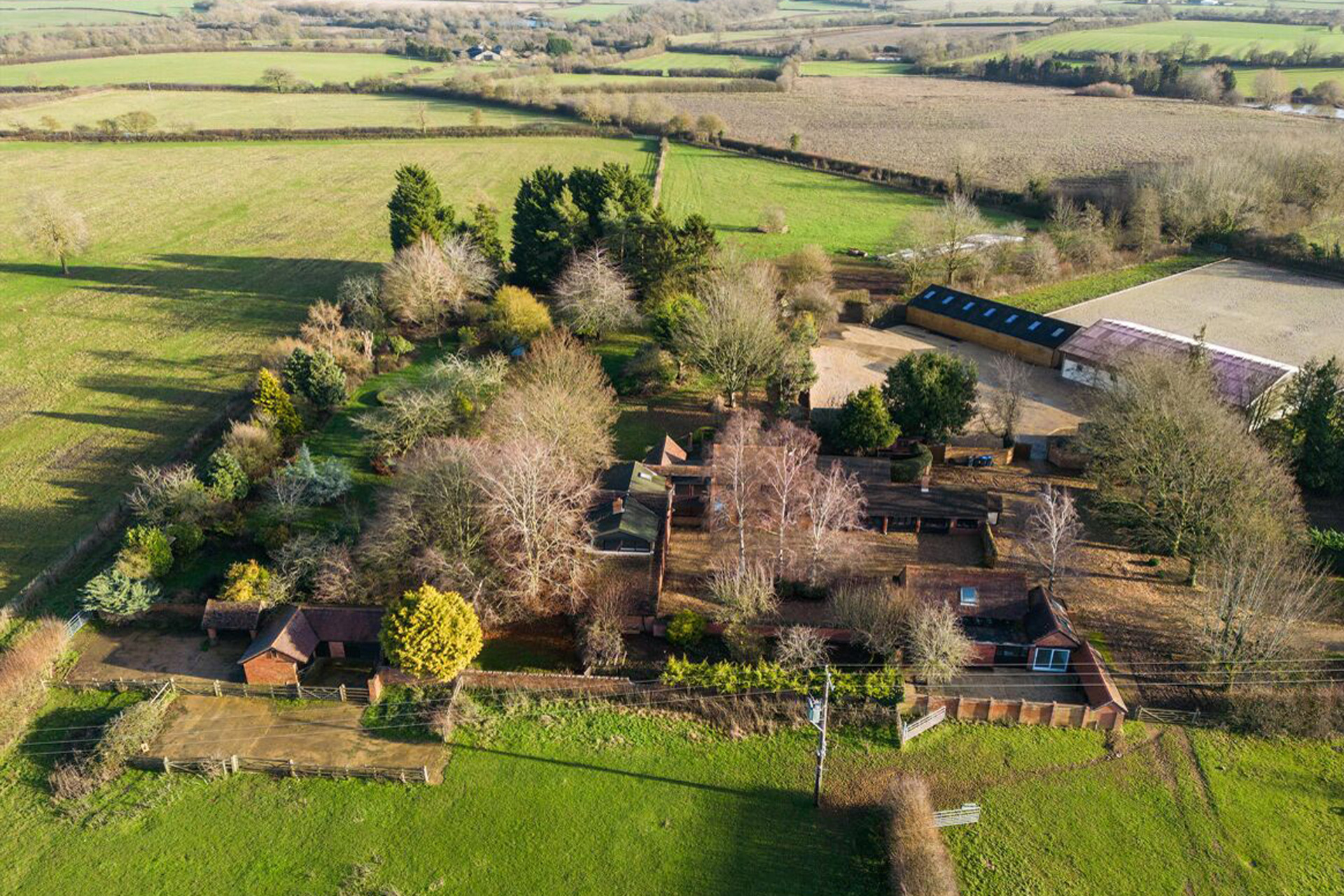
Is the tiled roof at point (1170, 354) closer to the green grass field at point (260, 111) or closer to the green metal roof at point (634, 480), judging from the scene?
the green metal roof at point (634, 480)

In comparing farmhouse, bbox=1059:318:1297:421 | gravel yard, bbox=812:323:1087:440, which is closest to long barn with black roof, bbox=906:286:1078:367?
gravel yard, bbox=812:323:1087:440

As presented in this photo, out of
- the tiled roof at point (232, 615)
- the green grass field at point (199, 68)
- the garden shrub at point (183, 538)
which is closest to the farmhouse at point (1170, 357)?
the tiled roof at point (232, 615)

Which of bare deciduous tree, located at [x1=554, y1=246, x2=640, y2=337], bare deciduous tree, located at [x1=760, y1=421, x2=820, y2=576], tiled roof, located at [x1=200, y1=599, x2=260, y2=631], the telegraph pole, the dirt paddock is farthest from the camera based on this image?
bare deciduous tree, located at [x1=554, y1=246, x2=640, y2=337]

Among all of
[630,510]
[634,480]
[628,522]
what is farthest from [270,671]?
[634,480]

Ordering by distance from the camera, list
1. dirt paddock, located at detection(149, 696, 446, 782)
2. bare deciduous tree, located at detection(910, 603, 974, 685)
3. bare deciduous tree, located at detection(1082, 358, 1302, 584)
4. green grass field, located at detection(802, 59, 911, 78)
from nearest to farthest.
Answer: dirt paddock, located at detection(149, 696, 446, 782)
bare deciduous tree, located at detection(910, 603, 974, 685)
bare deciduous tree, located at detection(1082, 358, 1302, 584)
green grass field, located at detection(802, 59, 911, 78)

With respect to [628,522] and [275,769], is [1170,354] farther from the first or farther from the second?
[275,769]

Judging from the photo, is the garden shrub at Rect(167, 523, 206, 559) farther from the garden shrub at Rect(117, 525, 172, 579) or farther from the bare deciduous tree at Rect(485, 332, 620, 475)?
the bare deciduous tree at Rect(485, 332, 620, 475)
